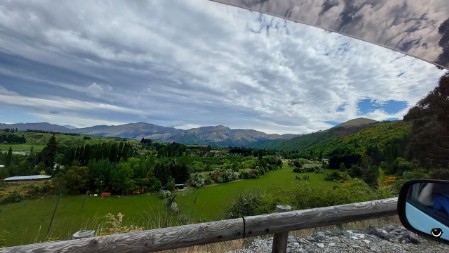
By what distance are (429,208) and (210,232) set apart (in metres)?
1.52

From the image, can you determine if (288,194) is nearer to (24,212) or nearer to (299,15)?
(299,15)

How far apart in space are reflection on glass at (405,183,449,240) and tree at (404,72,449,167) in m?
9.86

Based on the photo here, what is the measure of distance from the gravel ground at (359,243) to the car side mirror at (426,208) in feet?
9.75

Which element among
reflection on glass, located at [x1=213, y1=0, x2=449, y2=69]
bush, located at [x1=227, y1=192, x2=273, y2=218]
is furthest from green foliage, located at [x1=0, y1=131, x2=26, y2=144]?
reflection on glass, located at [x1=213, y1=0, x2=449, y2=69]

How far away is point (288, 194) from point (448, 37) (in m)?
11.8

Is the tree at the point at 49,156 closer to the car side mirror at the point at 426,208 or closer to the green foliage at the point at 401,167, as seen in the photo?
the green foliage at the point at 401,167

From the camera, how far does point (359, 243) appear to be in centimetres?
390

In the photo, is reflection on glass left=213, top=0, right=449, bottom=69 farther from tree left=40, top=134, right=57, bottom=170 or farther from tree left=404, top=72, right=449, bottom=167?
tree left=40, top=134, right=57, bottom=170

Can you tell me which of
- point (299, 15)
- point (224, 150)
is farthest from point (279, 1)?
point (224, 150)

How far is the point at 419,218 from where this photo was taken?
0.90 m

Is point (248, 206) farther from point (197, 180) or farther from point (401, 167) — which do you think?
point (197, 180)

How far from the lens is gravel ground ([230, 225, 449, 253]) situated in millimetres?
3705

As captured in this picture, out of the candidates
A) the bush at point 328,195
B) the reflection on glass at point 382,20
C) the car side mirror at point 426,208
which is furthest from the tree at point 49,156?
the car side mirror at point 426,208

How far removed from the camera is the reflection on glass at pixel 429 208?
0.77 meters
